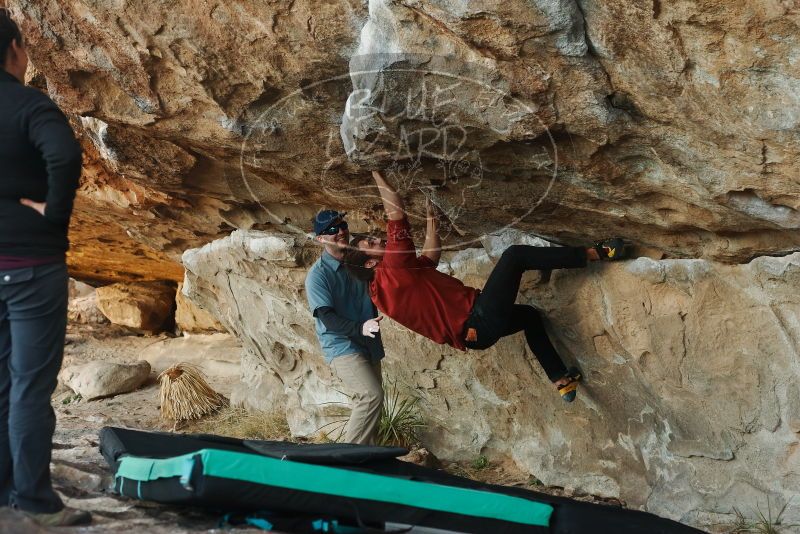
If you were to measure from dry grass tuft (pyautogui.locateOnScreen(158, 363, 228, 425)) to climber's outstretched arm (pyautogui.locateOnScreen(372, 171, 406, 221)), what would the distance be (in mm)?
4339

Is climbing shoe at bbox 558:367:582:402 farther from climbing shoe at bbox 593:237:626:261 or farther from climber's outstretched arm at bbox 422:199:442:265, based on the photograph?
climber's outstretched arm at bbox 422:199:442:265

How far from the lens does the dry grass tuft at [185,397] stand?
28.0 feet

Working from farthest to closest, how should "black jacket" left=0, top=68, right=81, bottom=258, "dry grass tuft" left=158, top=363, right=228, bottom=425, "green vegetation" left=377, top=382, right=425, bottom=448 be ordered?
"dry grass tuft" left=158, top=363, right=228, bottom=425, "green vegetation" left=377, top=382, right=425, bottom=448, "black jacket" left=0, top=68, right=81, bottom=258

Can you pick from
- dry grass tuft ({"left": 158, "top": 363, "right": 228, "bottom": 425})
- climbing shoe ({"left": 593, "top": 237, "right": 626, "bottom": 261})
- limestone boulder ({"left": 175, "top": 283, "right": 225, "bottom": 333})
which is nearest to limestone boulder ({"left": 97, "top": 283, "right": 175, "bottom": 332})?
limestone boulder ({"left": 175, "top": 283, "right": 225, "bottom": 333})

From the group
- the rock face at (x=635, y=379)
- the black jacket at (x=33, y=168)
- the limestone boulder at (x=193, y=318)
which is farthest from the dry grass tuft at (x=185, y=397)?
the black jacket at (x=33, y=168)

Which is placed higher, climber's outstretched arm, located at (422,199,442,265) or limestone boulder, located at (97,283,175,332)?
climber's outstretched arm, located at (422,199,442,265)

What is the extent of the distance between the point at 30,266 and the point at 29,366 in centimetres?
35

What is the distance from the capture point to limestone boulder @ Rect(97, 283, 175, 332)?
1196 cm

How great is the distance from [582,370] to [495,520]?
6.46ft

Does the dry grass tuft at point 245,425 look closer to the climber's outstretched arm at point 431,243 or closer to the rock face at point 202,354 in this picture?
the rock face at point 202,354

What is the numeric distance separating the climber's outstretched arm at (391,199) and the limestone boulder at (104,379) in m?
5.85

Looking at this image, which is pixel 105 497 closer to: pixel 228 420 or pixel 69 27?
pixel 69 27

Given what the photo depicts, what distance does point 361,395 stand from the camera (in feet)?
17.5

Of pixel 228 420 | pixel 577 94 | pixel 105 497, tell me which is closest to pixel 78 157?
pixel 105 497
